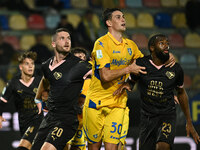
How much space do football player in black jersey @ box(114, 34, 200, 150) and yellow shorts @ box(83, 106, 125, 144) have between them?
1.63 feet

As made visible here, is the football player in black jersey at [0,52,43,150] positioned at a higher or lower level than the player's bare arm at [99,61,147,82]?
lower

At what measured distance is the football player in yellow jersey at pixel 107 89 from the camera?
516 centimetres

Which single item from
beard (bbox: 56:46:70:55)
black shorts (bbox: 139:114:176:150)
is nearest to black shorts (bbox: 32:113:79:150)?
beard (bbox: 56:46:70:55)

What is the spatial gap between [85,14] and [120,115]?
20.7 feet

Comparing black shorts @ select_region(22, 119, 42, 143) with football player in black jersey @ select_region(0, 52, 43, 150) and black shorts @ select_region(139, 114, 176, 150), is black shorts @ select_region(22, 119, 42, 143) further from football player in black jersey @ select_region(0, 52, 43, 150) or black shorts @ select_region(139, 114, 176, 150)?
black shorts @ select_region(139, 114, 176, 150)

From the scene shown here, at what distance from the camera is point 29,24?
1166 centimetres

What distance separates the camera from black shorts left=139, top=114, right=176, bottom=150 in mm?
5418

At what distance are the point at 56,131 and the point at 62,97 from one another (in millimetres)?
430

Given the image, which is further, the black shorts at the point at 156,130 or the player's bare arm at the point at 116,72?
the black shorts at the point at 156,130

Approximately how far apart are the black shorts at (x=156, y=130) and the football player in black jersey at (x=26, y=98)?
72.1 inches

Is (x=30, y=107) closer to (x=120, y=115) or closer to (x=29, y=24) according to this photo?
(x=120, y=115)

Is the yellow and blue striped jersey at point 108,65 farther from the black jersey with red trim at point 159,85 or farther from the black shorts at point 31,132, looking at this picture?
the black shorts at point 31,132

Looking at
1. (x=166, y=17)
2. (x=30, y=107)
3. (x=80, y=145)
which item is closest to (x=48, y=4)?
(x=166, y=17)

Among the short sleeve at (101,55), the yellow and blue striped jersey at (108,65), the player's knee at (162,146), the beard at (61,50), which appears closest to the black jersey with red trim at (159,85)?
the yellow and blue striped jersey at (108,65)
